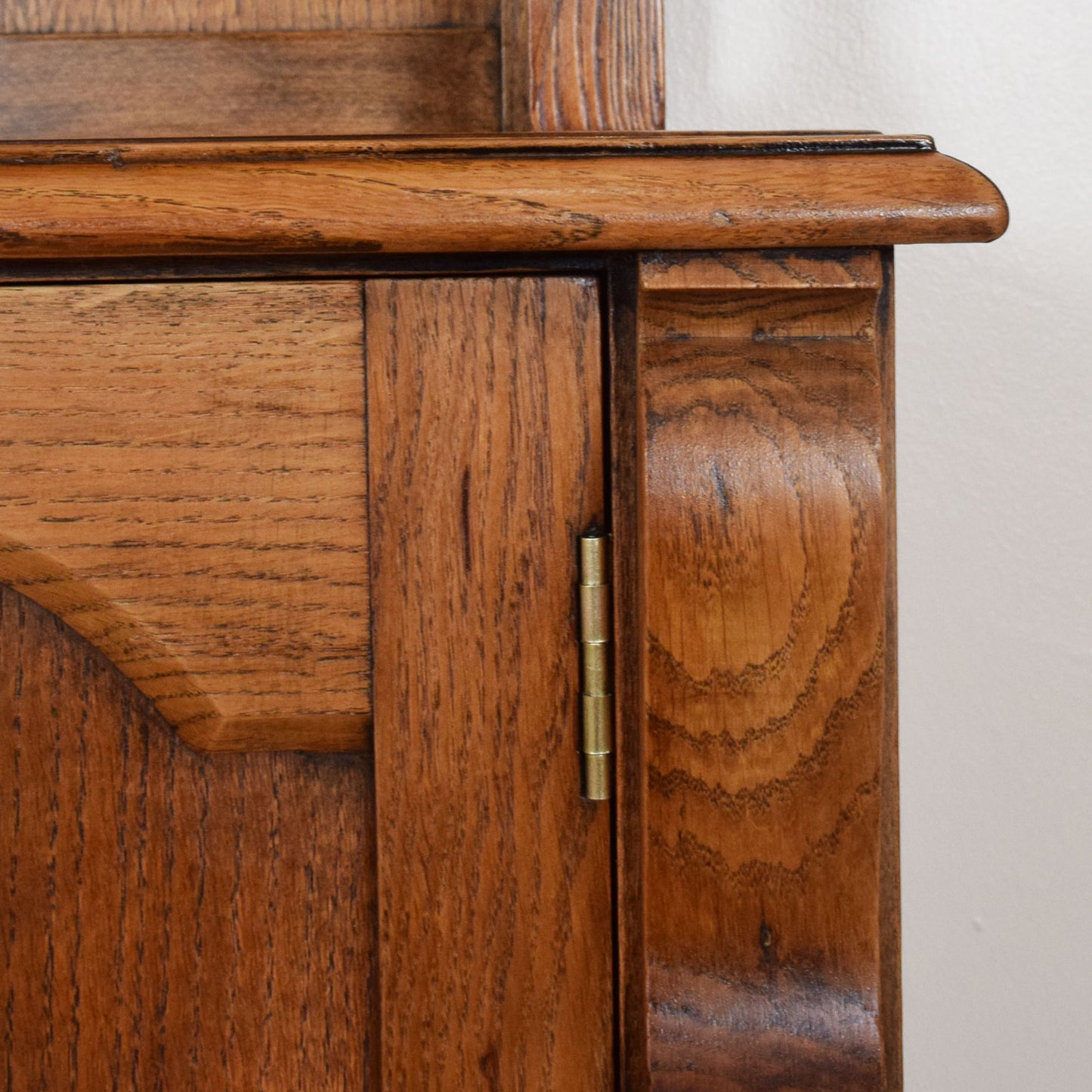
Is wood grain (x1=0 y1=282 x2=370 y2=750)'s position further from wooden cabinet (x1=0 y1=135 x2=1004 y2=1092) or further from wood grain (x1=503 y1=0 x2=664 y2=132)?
wood grain (x1=503 y1=0 x2=664 y2=132)

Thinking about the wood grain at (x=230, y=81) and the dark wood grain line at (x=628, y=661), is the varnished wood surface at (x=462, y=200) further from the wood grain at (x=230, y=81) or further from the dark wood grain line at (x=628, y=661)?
the wood grain at (x=230, y=81)

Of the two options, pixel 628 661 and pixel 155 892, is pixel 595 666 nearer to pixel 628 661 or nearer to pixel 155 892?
pixel 628 661

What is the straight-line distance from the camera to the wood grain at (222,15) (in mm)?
505

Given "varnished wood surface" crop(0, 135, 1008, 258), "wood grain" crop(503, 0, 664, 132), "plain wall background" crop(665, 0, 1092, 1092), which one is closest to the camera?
"varnished wood surface" crop(0, 135, 1008, 258)

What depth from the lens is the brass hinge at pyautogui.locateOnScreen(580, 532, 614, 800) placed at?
1.01 ft

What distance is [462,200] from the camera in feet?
0.91

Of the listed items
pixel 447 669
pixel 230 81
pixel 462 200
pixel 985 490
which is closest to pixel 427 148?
pixel 462 200

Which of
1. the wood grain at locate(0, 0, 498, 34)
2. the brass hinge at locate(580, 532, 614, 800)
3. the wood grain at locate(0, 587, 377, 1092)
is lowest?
the wood grain at locate(0, 587, 377, 1092)

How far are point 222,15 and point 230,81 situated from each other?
0.11 ft

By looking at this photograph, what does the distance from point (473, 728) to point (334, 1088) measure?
126mm

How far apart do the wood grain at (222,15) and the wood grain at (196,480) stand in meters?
0.28

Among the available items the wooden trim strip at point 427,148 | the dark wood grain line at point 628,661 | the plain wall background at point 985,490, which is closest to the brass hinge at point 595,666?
the dark wood grain line at point 628,661

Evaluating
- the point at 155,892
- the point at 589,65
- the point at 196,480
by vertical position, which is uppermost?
the point at 589,65

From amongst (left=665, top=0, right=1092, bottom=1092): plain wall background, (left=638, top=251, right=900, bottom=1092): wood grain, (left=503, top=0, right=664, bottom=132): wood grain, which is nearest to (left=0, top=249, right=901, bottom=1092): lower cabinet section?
(left=638, top=251, right=900, bottom=1092): wood grain
